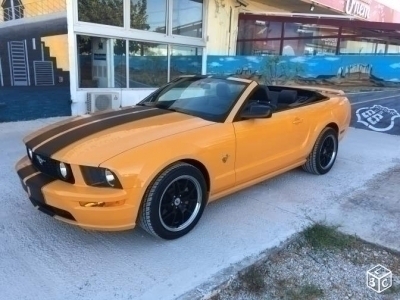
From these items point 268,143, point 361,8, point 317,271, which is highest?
point 361,8

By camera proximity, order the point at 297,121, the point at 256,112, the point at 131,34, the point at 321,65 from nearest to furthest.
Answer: the point at 256,112 < the point at 297,121 < the point at 131,34 < the point at 321,65

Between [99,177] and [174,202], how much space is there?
69cm

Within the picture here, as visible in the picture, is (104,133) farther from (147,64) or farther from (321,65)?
(321,65)

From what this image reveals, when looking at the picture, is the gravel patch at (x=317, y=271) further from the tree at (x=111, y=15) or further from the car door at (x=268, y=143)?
the tree at (x=111, y=15)

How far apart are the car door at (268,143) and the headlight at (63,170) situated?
1556 millimetres

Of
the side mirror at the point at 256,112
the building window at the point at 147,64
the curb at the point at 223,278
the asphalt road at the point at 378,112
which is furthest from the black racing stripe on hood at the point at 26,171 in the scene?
the asphalt road at the point at 378,112

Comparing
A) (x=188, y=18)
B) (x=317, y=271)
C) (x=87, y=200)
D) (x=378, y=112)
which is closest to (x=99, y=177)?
(x=87, y=200)

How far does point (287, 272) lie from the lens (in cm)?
272

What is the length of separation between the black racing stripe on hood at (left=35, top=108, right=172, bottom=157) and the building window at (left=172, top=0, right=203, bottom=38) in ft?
23.9

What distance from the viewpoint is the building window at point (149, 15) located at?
30.0ft

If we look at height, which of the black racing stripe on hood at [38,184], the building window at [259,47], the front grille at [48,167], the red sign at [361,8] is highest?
the red sign at [361,8]

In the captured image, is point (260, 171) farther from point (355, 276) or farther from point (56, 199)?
point (56, 199)

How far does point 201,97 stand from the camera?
150 inches

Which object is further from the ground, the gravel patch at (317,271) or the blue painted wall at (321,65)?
the blue painted wall at (321,65)
